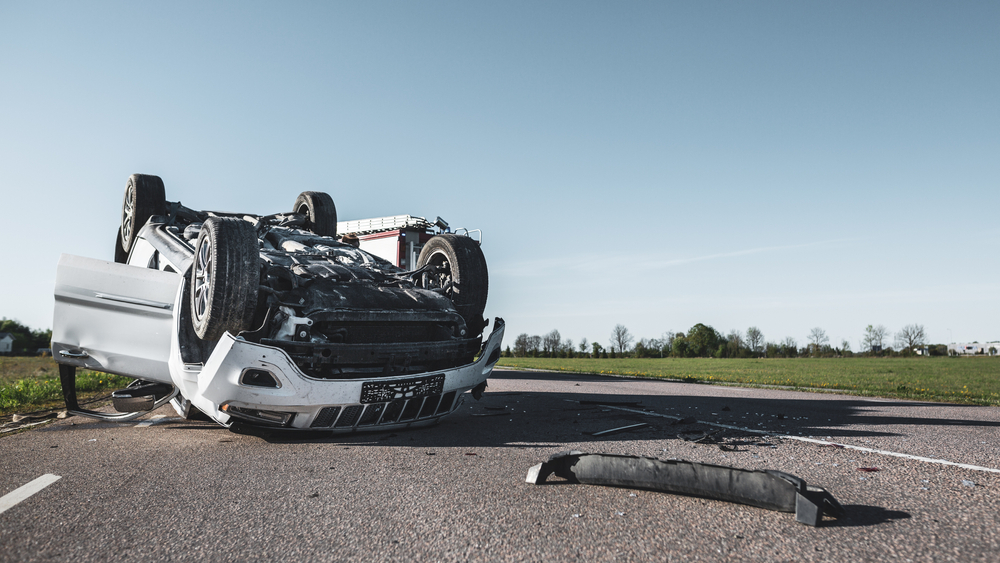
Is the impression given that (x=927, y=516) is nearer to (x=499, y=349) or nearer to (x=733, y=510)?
(x=733, y=510)

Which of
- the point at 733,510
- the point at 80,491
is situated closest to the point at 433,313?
the point at 80,491

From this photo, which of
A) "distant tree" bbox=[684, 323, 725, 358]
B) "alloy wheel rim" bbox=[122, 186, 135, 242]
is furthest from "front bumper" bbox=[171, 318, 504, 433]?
"distant tree" bbox=[684, 323, 725, 358]

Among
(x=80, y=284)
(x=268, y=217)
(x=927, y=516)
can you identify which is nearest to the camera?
(x=927, y=516)

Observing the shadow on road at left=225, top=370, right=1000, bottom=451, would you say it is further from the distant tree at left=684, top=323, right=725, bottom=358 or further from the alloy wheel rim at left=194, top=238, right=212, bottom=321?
the distant tree at left=684, top=323, right=725, bottom=358

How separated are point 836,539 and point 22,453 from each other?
5.45 meters

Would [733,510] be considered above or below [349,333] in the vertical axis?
below

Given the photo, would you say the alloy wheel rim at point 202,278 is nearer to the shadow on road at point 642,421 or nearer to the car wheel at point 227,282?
the car wheel at point 227,282

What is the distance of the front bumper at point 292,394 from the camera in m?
4.43

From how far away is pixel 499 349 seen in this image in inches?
235

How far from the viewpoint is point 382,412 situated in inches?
194

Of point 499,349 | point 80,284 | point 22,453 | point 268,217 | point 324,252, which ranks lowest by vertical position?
point 22,453

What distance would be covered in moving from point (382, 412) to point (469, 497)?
1999 millimetres

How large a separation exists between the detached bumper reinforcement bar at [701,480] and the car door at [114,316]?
3778 millimetres

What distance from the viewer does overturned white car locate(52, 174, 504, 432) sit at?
4555 mm
